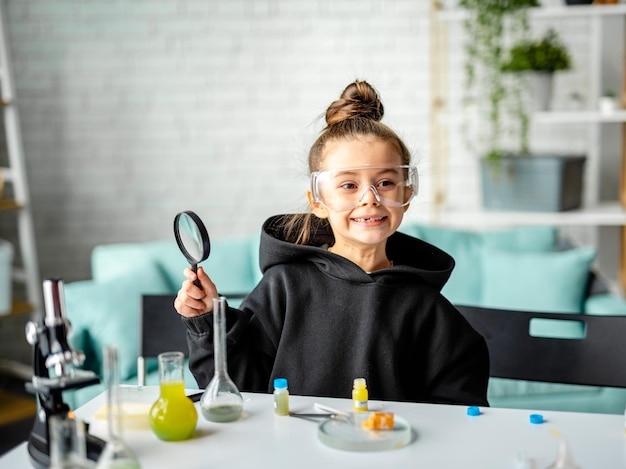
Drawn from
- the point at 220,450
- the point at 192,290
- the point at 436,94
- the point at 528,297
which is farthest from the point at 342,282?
the point at 436,94

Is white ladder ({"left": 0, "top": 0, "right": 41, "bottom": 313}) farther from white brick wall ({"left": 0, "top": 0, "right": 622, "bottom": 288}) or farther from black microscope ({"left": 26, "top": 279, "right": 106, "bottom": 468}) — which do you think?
black microscope ({"left": 26, "top": 279, "right": 106, "bottom": 468})

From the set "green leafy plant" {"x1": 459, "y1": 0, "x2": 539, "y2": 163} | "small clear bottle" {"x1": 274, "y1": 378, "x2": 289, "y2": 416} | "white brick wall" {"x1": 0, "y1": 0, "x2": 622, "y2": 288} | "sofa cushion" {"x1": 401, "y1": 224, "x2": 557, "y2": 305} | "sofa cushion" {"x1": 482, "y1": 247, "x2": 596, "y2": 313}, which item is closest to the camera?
"small clear bottle" {"x1": 274, "y1": 378, "x2": 289, "y2": 416}

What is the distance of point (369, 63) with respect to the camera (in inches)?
165

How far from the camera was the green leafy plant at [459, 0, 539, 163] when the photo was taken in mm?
3553

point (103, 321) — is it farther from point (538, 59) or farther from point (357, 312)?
point (538, 59)

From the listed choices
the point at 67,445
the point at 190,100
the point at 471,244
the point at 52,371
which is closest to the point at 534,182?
the point at 471,244

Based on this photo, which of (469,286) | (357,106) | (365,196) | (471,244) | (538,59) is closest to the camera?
Result: (365,196)

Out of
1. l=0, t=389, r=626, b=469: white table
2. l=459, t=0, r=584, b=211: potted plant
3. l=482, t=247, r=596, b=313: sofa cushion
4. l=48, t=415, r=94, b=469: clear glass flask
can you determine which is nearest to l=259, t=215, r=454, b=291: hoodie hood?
l=0, t=389, r=626, b=469: white table

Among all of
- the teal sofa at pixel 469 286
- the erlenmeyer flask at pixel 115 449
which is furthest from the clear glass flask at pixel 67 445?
the teal sofa at pixel 469 286

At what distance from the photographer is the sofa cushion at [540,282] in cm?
314

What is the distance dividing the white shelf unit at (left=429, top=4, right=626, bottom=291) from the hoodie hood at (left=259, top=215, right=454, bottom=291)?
2.02 meters

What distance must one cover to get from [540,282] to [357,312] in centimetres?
173

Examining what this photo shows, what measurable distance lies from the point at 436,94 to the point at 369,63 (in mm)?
396

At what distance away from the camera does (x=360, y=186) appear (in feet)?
5.24
